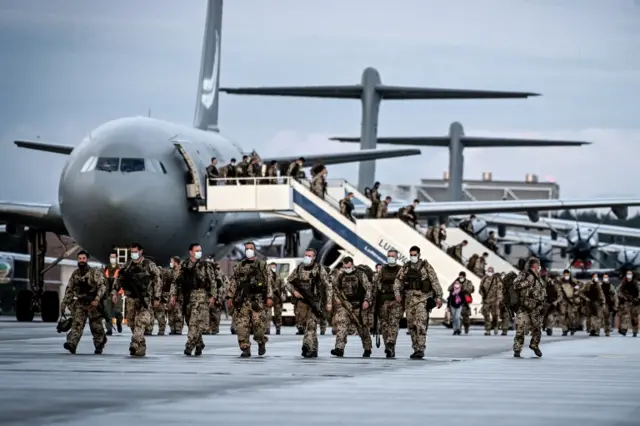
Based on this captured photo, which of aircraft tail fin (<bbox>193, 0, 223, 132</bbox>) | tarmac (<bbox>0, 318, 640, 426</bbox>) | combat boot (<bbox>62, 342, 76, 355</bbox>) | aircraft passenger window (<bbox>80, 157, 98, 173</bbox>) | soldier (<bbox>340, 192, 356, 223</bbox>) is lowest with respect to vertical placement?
tarmac (<bbox>0, 318, 640, 426</bbox>)

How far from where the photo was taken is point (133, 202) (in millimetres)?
36094

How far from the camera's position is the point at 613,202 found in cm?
4522

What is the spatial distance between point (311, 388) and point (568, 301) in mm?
27312

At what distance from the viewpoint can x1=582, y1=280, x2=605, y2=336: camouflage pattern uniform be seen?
3912 cm

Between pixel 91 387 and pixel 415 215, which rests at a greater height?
pixel 415 215

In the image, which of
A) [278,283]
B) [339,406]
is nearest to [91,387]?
[339,406]

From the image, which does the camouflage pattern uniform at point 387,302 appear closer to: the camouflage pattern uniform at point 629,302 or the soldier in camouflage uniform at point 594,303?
the soldier in camouflage uniform at point 594,303

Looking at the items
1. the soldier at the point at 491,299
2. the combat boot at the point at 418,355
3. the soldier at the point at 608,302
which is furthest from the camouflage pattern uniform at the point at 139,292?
the soldier at the point at 608,302

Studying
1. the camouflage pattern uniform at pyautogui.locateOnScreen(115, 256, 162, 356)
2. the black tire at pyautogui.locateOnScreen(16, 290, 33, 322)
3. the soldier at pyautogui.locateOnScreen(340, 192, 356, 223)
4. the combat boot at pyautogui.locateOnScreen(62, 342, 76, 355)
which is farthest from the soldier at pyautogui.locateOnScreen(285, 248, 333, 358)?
the black tire at pyautogui.locateOnScreen(16, 290, 33, 322)

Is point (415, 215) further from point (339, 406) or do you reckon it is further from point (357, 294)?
point (339, 406)

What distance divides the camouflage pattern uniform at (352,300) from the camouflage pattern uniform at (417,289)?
2.16ft

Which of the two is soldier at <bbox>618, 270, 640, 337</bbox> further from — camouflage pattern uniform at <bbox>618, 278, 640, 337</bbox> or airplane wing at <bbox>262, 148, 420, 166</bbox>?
airplane wing at <bbox>262, 148, 420, 166</bbox>

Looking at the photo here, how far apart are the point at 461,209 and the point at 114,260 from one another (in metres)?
17.3

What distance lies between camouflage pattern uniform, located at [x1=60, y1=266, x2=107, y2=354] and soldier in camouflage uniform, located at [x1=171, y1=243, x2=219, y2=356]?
1.18m
